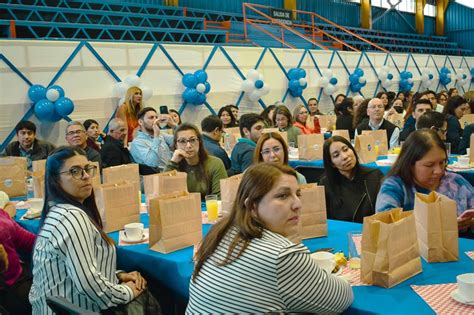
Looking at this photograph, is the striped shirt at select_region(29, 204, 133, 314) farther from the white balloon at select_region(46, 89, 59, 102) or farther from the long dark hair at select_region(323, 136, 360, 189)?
the white balloon at select_region(46, 89, 59, 102)

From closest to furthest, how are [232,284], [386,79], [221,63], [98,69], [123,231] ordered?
[232,284] → [123,231] → [98,69] → [221,63] → [386,79]

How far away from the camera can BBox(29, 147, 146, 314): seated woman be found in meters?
2.05

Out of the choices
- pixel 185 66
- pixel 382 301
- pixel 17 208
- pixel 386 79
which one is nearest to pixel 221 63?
pixel 185 66

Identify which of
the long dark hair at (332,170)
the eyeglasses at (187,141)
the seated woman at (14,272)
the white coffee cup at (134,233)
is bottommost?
the seated woman at (14,272)

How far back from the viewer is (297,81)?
10961mm

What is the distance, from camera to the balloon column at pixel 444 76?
51.9 feet

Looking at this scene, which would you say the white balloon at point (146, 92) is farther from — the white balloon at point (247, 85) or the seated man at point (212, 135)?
the seated man at point (212, 135)

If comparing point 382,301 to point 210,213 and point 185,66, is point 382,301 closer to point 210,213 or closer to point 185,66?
point 210,213

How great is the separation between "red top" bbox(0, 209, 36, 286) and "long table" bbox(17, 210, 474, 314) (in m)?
0.32

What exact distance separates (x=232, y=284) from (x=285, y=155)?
2.02 m

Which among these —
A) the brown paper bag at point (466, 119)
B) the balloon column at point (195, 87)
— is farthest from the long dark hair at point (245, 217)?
the balloon column at point (195, 87)

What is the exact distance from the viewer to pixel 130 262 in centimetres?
263

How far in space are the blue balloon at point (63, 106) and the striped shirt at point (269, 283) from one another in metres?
5.97

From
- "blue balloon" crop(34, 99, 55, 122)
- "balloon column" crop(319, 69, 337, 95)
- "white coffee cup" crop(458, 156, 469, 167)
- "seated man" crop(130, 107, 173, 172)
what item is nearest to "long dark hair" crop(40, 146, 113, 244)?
"seated man" crop(130, 107, 173, 172)
